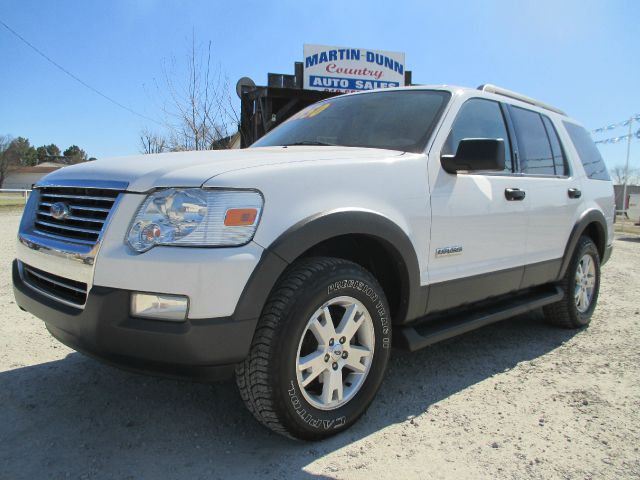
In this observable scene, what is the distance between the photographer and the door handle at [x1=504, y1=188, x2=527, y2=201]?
3398mm

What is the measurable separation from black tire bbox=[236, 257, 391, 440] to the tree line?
51295 mm

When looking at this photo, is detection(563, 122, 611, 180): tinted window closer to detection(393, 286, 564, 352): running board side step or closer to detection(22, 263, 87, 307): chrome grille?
detection(393, 286, 564, 352): running board side step

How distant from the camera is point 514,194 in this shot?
3453 mm

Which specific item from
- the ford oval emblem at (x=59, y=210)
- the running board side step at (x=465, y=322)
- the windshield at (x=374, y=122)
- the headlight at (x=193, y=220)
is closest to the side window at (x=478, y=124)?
the windshield at (x=374, y=122)

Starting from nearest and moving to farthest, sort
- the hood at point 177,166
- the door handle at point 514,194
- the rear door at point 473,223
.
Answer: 1. the hood at point 177,166
2. the rear door at point 473,223
3. the door handle at point 514,194

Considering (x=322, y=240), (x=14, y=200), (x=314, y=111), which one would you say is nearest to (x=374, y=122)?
(x=314, y=111)

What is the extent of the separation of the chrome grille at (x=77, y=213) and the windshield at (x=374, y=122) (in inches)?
57.3

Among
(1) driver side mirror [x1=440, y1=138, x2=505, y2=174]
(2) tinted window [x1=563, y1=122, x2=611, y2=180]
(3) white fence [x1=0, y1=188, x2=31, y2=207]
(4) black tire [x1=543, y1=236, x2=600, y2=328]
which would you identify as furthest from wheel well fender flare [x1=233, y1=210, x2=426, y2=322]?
(3) white fence [x1=0, y1=188, x2=31, y2=207]

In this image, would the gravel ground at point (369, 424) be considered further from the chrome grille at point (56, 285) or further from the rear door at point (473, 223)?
the chrome grille at point (56, 285)

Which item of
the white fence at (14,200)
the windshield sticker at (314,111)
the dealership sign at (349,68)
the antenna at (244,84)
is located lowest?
the white fence at (14,200)

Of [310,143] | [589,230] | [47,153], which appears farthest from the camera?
[47,153]

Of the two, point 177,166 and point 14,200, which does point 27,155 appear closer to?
point 14,200

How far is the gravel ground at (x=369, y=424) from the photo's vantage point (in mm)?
2232

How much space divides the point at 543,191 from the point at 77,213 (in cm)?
321
